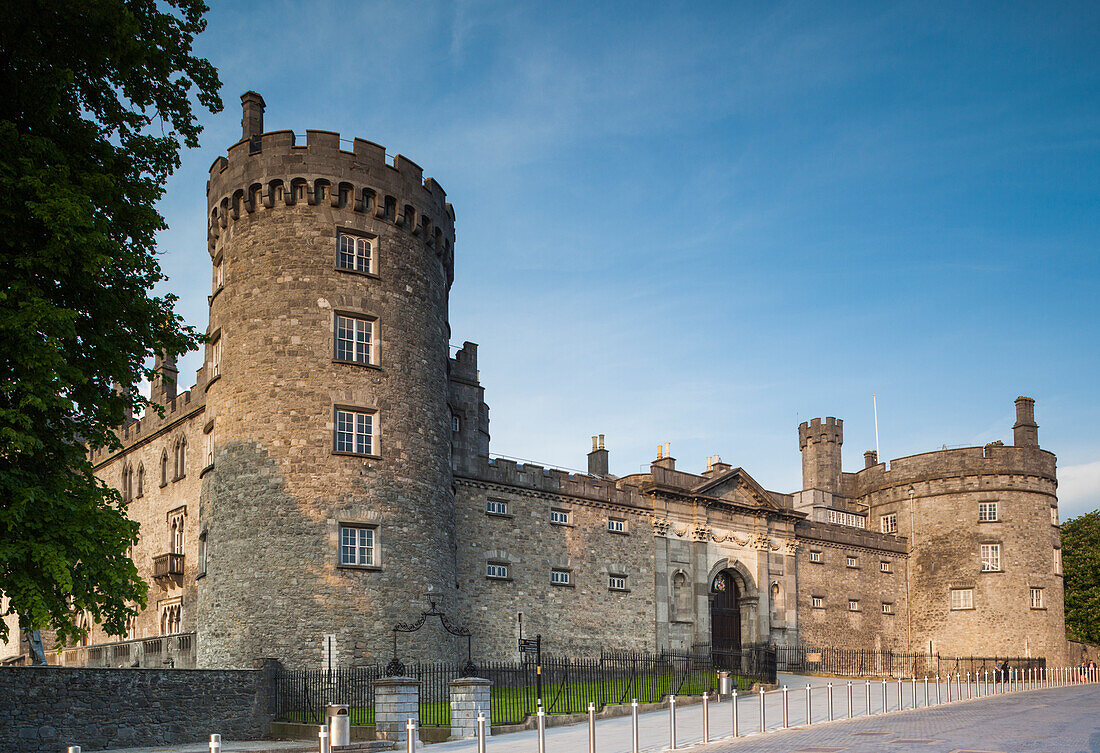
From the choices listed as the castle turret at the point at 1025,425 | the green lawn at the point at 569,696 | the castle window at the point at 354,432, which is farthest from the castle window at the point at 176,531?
the castle turret at the point at 1025,425

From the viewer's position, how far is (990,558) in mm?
50812

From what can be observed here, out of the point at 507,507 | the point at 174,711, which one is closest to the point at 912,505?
the point at 507,507

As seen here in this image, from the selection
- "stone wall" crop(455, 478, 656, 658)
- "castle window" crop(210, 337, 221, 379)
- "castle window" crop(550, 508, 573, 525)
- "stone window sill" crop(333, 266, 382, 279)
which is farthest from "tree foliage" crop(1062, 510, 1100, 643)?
"castle window" crop(210, 337, 221, 379)

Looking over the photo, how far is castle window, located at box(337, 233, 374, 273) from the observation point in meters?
29.7

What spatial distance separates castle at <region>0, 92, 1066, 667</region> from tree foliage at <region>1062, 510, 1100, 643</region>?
1137cm

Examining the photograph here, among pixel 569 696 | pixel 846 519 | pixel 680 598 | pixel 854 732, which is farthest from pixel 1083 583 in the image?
pixel 854 732

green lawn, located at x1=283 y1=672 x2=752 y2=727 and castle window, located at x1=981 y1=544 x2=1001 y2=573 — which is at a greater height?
castle window, located at x1=981 y1=544 x2=1001 y2=573

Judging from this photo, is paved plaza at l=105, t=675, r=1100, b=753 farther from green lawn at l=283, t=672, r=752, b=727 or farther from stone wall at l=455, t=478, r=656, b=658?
stone wall at l=455, t=478, r=656, b=658

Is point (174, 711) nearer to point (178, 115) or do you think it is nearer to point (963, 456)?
point (178, 115)

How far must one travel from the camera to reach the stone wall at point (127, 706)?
19922mm

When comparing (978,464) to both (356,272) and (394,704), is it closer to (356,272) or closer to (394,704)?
(356,272)

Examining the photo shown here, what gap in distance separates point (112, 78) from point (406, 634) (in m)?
16.8

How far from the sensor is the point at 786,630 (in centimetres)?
4447

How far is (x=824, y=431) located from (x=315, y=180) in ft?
117
